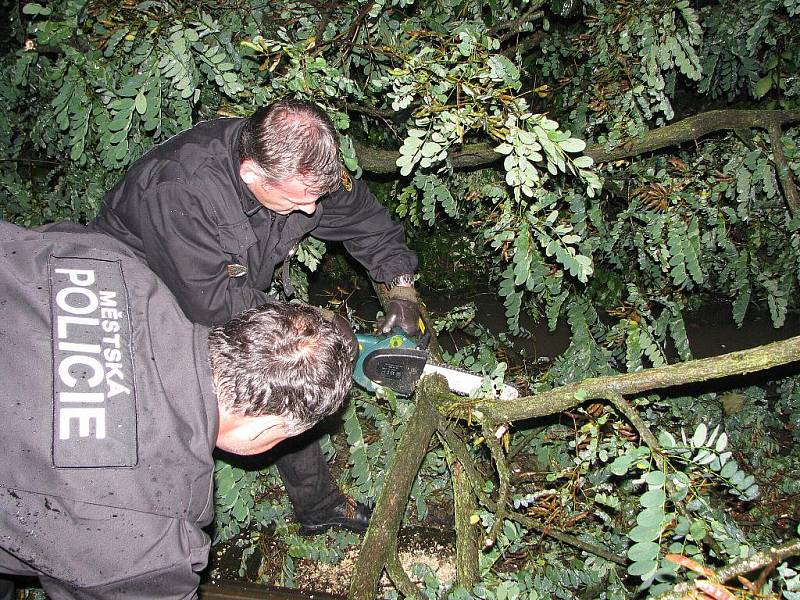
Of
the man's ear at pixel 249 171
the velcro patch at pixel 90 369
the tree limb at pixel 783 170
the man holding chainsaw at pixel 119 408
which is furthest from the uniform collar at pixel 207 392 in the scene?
the tree limb at pixel 783 170

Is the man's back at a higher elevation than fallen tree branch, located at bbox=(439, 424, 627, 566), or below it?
higher

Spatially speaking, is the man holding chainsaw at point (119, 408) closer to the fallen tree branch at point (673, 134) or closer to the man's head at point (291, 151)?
the man's head at point (291, 151)

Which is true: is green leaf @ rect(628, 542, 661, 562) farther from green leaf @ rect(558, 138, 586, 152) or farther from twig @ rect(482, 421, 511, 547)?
green leaf @ rect(558, 138, 586, 152)

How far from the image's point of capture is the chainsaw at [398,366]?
2.28 m

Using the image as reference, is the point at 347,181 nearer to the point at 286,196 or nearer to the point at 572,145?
the point at 286,196

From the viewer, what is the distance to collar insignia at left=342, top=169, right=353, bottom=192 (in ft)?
7.98

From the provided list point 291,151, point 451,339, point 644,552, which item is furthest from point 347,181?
point 451,339

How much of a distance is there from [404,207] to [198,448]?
6.56ft

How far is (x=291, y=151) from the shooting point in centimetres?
204

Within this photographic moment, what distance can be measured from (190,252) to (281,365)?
0.82 meters

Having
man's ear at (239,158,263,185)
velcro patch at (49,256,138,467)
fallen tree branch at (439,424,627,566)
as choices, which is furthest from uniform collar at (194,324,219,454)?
fallen tree branch at (439,424,627,566)

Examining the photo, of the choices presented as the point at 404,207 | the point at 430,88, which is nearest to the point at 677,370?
the point at 430,88

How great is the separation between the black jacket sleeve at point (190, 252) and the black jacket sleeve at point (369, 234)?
603 millimetres

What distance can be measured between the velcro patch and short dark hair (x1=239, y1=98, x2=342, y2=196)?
2.67ft
